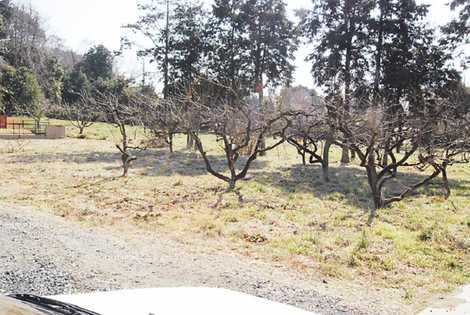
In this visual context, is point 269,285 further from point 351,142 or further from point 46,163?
point 46,163

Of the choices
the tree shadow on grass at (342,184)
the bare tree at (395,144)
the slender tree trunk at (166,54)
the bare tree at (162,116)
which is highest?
the slender tree trunk at (166,54)

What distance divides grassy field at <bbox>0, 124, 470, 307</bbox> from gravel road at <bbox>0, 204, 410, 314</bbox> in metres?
0.49

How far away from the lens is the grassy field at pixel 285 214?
16.4 feet

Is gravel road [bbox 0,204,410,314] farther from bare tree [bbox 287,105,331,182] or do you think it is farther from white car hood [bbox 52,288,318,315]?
bare tree [bbox 287,105,331,182]

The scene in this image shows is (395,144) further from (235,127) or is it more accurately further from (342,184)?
(235,127)

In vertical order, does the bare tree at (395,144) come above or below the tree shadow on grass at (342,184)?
above

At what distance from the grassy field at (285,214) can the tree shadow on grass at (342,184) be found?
0.03m

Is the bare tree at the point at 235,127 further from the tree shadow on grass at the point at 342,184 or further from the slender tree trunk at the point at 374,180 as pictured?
the slender tree trunk at the point at 374,180

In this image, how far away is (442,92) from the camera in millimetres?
14883

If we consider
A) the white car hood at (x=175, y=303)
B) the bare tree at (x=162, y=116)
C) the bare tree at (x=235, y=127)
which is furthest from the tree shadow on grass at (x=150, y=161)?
the white car hood at (x=175, y=303)

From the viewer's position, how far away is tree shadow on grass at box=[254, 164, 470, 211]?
394 inches

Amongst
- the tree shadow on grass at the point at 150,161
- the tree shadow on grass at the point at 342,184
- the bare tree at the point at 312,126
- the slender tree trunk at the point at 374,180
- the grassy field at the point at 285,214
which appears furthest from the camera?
the tree shadow on grass at the point at 150,161

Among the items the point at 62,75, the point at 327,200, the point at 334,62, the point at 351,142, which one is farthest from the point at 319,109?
the point at 62,75

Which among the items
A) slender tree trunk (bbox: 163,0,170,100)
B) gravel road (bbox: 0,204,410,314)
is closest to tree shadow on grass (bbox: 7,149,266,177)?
slender tree trunk (bbox: 163,0,170,100)
